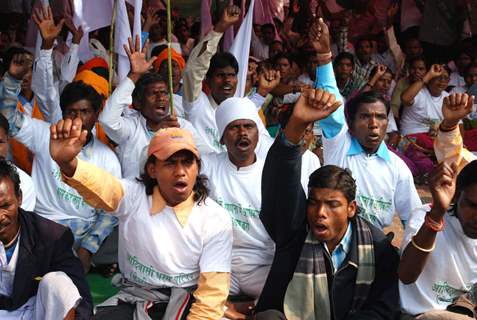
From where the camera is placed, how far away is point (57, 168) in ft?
A: 13.6

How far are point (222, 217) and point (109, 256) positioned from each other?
163cm

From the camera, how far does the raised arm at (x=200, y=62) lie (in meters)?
4.84

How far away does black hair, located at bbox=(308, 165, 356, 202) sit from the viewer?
2.98m

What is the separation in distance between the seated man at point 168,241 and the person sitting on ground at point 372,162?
40.3 inches

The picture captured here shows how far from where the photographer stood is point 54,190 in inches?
163

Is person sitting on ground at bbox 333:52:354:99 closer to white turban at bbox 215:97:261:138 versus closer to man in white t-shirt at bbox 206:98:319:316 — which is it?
white turban at bbox 215:97:261:138

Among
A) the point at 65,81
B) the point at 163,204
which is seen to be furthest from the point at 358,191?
the point at 65,81

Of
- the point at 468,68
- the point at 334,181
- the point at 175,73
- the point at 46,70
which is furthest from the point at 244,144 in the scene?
the point at 468,68

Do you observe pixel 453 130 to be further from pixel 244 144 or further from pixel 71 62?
pixel 71 62

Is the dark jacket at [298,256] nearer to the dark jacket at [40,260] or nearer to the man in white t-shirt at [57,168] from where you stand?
the dark jacket at [40,260]

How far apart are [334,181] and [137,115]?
2036mm

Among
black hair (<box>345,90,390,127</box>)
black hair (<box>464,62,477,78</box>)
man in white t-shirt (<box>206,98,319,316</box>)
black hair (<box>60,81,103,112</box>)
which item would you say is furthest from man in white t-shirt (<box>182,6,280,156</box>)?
black hair (<box>464,62,477,78</box>)

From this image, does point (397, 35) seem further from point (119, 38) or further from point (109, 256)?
point (109, 256)

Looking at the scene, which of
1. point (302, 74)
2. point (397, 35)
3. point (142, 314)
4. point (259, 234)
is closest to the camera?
point (142, 314)
